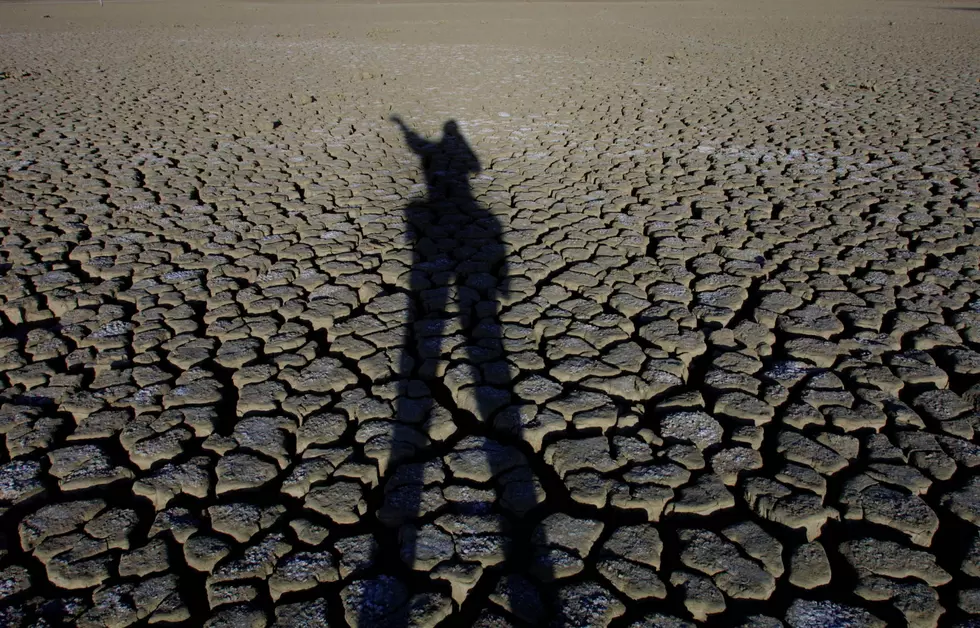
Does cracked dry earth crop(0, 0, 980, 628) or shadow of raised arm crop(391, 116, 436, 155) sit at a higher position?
shadow of raised arm crop(391, 116, 436, 155)

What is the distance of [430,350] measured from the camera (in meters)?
2.74

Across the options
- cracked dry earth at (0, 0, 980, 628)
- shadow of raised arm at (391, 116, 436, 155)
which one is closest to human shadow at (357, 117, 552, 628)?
cracked dry earth at (0, 0, 980, 628)

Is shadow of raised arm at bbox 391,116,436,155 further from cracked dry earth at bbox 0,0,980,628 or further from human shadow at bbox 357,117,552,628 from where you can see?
human shadow at bbox 357,117,552,628

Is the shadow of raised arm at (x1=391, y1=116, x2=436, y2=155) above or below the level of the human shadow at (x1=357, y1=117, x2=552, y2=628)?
above

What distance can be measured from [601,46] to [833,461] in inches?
439

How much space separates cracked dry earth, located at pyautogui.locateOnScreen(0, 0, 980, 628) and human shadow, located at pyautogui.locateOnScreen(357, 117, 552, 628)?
Result: 0.01m

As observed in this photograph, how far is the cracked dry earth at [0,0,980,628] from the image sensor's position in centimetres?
174

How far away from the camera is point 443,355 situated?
2.71 meters

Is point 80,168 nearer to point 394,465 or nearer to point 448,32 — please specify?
point 394,465

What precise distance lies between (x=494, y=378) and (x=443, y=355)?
11.1 inches

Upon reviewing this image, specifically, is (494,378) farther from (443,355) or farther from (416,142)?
(416,142)

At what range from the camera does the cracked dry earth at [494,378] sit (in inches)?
68.6

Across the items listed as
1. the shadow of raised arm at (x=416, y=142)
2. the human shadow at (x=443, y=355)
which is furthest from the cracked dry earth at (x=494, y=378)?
the shadow of raised arm at (x=416, y=142)

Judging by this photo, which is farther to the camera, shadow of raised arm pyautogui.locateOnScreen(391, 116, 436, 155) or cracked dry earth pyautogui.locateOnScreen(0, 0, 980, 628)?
shadow of raised arm pyautogui.locateOnScreen(391, 116, 436, 155)
